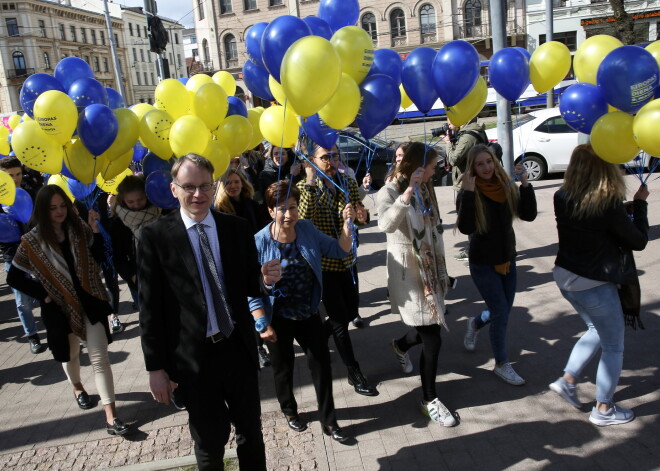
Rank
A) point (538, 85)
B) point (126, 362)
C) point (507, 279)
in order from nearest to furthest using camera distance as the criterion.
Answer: point (507, 279) → point (538, 85) → point (126, 362)

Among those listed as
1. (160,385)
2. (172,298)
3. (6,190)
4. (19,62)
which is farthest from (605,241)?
(19,62)

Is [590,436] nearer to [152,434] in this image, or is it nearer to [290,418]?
[290,418]

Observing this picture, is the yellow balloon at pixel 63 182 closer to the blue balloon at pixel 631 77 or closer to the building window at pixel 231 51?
the blue balloon at pixel 631 77

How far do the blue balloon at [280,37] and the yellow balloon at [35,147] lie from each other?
2.04 meters

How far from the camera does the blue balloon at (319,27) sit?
11.7ft

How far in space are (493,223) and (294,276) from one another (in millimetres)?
1558

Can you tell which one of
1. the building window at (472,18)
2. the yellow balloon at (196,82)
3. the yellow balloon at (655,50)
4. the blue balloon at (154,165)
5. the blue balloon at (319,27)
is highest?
the building window at (472,18)

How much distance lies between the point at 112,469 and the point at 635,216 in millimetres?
3763

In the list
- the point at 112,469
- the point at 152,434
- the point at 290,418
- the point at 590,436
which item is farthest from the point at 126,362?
the point at 590,436

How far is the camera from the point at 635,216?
11.4 feet

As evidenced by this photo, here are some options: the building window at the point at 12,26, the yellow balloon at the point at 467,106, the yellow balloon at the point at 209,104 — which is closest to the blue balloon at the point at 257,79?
the yellow balloon at the point at 209,104

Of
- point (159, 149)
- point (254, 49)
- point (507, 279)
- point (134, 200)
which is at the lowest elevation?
point (507, 279)

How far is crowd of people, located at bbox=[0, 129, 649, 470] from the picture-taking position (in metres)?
2.61

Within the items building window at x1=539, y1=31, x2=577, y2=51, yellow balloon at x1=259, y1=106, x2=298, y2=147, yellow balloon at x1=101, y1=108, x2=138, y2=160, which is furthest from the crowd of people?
building window at x1=539, y1=31, x2=577, y2=51
